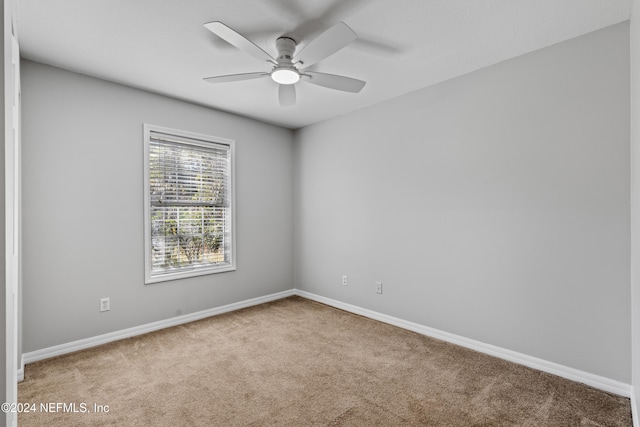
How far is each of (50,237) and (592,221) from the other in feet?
13.8

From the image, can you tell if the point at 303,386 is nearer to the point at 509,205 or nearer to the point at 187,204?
the point at 509,205

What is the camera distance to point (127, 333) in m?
3.10

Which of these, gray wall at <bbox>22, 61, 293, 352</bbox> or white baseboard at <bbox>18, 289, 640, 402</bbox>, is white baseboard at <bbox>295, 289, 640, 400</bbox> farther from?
gray wall at <bbox>22, 61, 293, 352</bbox>

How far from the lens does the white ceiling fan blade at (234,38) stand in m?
1.76

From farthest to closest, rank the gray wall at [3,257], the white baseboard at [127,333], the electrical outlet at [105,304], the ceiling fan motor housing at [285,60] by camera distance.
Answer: the electrical outlet at [105,304], the white baseboard at [127,333], the ceiling fan motor housing at [285,60], the gray wall at [3,257]

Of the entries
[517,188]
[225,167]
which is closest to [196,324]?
[225,167]

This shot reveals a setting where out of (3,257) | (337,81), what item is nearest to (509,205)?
(337,81)

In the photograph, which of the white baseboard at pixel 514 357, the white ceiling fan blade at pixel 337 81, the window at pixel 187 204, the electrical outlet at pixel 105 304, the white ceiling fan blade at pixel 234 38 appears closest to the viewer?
Result: the white ceiling fan blade at pixel 234 38

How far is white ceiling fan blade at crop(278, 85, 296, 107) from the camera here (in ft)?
8.75

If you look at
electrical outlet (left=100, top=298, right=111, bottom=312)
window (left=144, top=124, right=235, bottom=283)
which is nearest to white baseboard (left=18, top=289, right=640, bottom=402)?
electrical outlet (left=100, top=298, right=111, bottom=312)

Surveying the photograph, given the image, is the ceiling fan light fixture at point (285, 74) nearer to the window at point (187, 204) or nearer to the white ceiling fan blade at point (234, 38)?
the white ceiling fan blade at point (234, 38)

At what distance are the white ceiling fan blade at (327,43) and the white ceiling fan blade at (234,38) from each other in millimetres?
264

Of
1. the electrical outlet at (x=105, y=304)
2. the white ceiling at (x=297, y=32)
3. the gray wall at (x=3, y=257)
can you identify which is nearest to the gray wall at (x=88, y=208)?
the electrical outlet at (x=105, y=304)

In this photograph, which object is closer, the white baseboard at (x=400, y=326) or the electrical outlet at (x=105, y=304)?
the white baseboard at (x=400, y=326)
